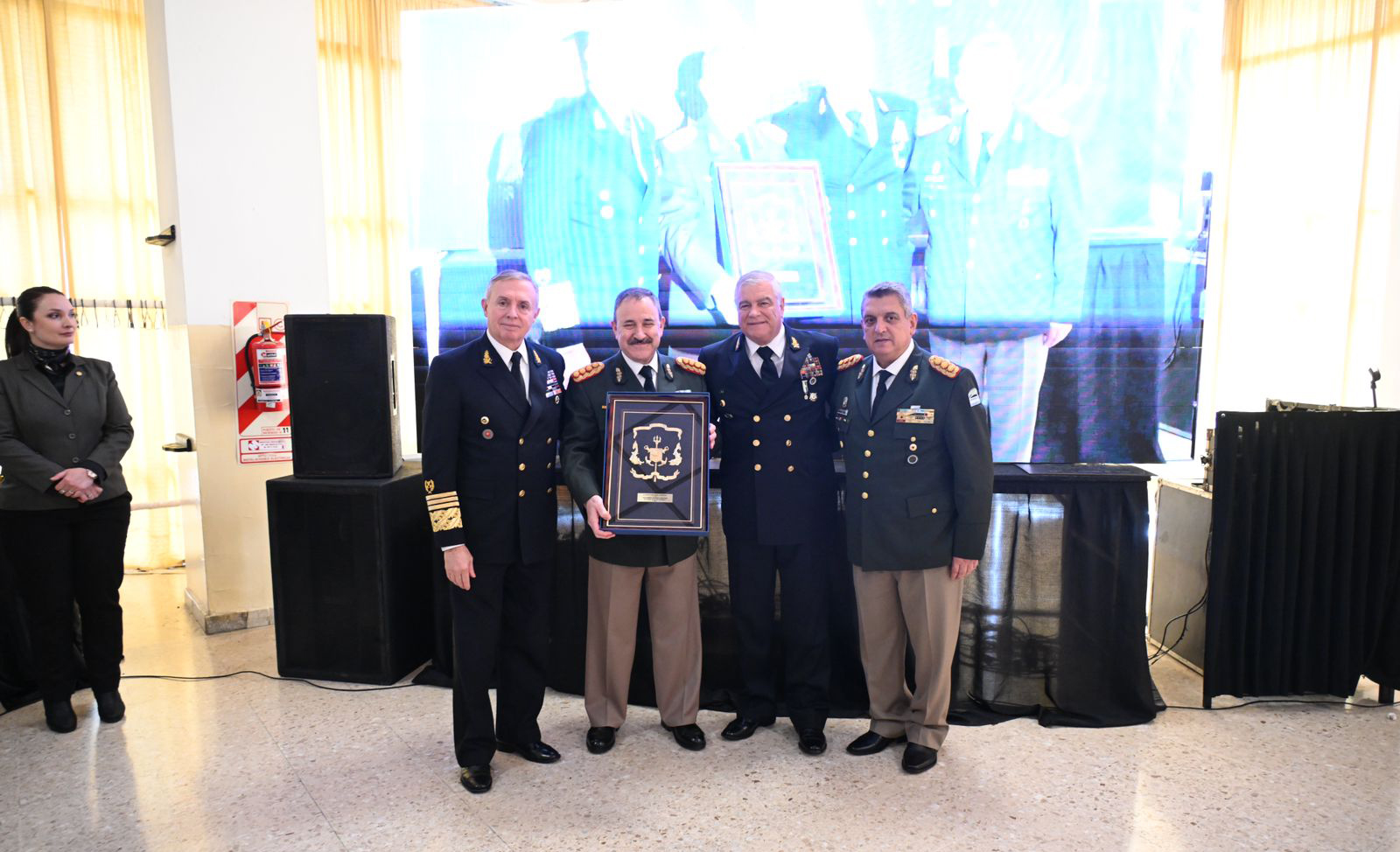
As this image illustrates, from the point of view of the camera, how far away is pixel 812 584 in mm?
2768

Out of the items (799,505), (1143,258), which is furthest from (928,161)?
(799,505)

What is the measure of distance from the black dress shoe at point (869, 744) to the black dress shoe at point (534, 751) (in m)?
1.03

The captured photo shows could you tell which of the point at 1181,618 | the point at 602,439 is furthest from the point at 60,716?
the point at 1181,618

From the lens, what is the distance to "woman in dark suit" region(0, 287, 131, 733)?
2.83 metres

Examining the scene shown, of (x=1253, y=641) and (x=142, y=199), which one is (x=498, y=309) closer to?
(x=1253, y=641)

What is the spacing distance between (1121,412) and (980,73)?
1958 mm

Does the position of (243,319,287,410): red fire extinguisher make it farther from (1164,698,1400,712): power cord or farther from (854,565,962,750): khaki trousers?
(1164,698,1400,712): power cord

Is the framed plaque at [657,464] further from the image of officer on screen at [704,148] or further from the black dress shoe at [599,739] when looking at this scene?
the image of officer on screen at [704,148]

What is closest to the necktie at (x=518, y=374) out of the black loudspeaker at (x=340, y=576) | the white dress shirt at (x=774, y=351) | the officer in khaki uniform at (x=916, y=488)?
the white dress shirt at (x=774, y=351)

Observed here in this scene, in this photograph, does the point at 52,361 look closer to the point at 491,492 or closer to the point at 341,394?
the point at 341,394

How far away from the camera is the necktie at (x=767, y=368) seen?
268 centimetres

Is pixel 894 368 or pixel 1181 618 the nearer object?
pixel 894 368

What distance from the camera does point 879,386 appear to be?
2.59 metres

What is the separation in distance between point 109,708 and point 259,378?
163 cm
